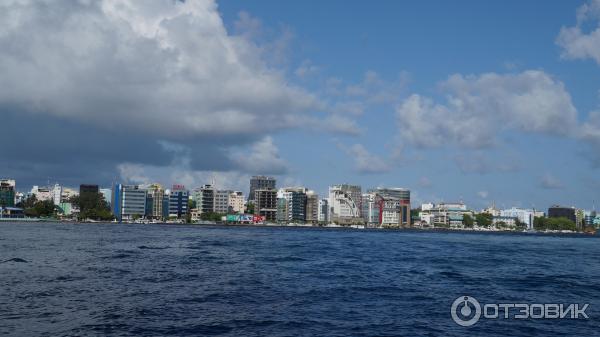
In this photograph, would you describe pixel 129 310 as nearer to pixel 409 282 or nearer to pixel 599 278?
pixel 409 282

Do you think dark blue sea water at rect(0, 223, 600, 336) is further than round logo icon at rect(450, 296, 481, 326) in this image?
No

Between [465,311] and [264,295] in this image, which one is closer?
[465,311]

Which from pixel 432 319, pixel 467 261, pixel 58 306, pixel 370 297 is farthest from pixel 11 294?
pixel 467 261

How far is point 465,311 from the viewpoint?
2559 cm

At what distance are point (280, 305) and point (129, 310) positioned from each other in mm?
6415

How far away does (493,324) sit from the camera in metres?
22.3

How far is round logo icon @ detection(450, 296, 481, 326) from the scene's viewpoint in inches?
911

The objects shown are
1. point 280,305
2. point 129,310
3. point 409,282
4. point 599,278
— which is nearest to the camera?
point 129,310

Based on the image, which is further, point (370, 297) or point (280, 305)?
point (370, 297)

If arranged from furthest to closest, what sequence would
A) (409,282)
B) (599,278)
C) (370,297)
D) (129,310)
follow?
1. (599,278)
2. (409,282)
3. (370,297)
4. (129,310)

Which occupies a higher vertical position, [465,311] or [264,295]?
[264,295]

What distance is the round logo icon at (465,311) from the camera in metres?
23.1

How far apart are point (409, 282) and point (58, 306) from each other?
20.3 m

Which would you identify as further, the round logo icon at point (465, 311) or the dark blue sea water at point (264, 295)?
the round logo icon at point (465, 311)
